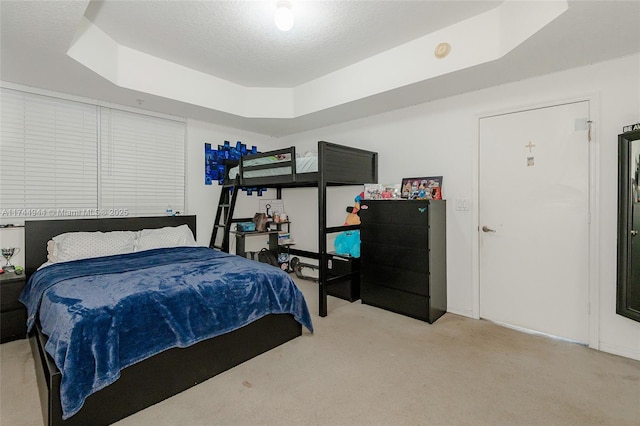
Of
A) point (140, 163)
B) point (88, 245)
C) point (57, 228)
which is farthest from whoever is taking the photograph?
point (140, 163)

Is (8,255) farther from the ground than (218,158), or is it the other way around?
(218,158)

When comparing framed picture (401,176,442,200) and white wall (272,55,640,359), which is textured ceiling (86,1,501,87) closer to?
white wall (272,55,640,359)

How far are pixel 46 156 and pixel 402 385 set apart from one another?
400 cm

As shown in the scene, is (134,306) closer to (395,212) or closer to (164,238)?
(164,238)

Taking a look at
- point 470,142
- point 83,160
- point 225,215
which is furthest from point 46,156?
point 470,142

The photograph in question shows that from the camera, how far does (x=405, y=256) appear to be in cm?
316

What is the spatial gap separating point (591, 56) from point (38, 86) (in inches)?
198

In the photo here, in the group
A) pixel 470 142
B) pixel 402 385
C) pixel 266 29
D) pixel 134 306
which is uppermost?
pixel 266 29

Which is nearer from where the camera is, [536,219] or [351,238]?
[536,219]

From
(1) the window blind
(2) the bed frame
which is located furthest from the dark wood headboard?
(1) the window blind

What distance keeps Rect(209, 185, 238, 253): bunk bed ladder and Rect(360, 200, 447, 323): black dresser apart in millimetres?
1814

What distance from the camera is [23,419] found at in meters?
1.67

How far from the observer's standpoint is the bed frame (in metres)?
1.60

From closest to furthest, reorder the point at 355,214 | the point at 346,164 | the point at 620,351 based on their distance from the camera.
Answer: the point at 620,351, the point at 346,164, the point at 355,214
